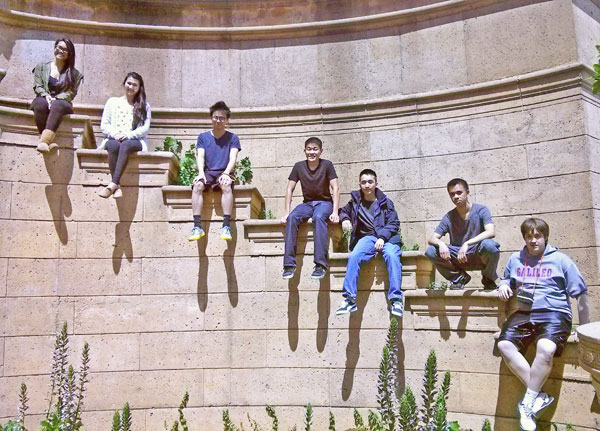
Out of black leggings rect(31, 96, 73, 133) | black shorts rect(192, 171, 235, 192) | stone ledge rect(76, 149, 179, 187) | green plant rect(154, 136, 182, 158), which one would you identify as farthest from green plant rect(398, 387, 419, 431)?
green plant rect(154, 136, 182, 158)

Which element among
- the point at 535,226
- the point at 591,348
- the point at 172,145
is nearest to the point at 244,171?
the point at 172,145

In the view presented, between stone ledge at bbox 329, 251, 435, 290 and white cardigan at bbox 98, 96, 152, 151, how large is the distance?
10.2ft

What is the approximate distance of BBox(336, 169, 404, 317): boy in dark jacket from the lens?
703cm

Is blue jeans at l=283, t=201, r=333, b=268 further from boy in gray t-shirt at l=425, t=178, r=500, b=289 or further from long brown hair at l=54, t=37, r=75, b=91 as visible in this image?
long brown hair at l=54, t=37, r=75, b=91

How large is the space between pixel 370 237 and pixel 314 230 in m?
0.72

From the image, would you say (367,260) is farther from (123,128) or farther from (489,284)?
(123,128)

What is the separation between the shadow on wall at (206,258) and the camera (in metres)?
7.64

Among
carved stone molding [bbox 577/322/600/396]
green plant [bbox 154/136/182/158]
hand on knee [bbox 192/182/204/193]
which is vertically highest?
green plant [bbox 154/136/182/158]

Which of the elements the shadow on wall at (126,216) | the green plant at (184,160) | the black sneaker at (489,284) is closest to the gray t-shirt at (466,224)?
the black sneaker at (489,284)

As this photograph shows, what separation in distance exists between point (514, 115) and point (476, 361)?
13.9 feet

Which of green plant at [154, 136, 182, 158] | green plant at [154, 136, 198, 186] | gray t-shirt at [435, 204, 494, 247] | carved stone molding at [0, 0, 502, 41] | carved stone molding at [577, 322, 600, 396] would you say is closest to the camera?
carved stone molding at [577, 322, 600, 396]

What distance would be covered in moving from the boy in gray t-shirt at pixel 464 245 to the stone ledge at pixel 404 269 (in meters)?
0.21

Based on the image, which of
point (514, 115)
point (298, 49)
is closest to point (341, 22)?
point (298, 49)

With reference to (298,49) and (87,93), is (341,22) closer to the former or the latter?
(298,49)
